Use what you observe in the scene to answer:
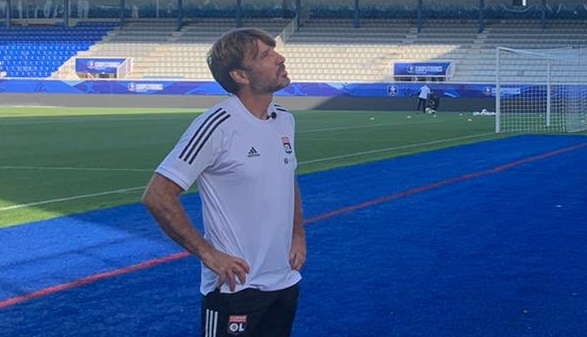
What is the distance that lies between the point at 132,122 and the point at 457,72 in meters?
23.4

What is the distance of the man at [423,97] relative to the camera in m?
46.2

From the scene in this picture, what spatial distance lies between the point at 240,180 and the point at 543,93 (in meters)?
42.6

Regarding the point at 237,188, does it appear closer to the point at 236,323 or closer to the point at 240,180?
the point at 240,180

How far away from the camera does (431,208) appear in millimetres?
12773

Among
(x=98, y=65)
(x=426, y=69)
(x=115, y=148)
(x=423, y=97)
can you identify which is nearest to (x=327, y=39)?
(x=426, y=69)

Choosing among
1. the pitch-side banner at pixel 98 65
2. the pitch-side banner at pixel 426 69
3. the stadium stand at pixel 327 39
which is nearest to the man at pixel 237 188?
the pitch-side banner at pixel 426 69

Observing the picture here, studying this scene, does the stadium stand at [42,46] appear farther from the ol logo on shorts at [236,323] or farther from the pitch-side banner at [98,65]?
the ol logo on shorts at [236,323]

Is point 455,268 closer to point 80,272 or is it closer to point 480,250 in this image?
point 480,250

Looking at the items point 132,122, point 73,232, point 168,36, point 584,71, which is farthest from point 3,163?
point 168,36

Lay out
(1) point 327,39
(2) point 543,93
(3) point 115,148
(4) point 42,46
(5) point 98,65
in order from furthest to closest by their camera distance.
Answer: (4) point 42,46, (1) point 327,39, (5) point 98,65, (2) point 543,93, (3) point 115,148

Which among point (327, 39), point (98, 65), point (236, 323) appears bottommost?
point (98, 65)

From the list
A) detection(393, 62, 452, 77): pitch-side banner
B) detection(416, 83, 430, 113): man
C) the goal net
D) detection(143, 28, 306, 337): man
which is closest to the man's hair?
detection(143, 28, 306, 337): man

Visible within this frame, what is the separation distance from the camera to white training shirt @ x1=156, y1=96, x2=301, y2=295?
3.87 meters

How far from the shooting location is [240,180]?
3896mm
